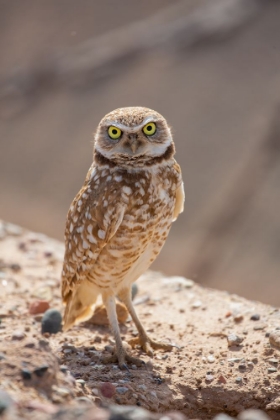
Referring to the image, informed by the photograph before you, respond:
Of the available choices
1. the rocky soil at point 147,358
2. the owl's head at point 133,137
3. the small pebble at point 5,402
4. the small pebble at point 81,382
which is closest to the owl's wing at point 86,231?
the owl's head at point 133,137

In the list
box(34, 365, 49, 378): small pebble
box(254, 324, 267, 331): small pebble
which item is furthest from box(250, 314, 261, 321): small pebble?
box(34, 365, 49, 378): small pebble

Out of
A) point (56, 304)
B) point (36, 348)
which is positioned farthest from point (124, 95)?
point (36, 348)

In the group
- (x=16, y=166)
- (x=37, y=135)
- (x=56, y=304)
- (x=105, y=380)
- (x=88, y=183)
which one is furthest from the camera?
(x=37, y=135)

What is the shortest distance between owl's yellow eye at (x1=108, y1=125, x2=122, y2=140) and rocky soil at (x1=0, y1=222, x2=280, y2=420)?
4.32 feet

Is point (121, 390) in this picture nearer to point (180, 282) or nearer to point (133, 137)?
point (133, 137)

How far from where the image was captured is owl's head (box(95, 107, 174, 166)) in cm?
443

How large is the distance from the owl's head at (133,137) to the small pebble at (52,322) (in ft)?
4.74

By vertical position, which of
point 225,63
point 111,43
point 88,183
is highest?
point 225,63

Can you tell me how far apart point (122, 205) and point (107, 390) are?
3.80ft

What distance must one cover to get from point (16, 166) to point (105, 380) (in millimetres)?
9019

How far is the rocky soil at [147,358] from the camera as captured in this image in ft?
11.4

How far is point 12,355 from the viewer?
144 inches

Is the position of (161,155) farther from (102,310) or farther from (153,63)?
(153,63)

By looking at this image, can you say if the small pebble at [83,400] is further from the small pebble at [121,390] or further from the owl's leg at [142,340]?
the owl's leg at [142,340]
